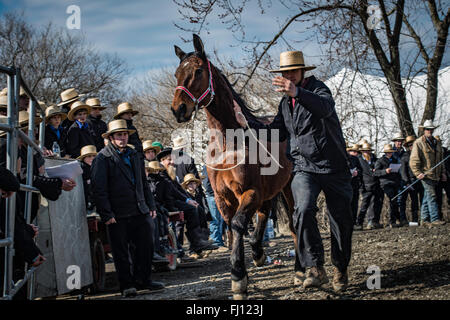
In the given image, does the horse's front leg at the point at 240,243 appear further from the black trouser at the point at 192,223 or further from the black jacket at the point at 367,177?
the black jacket at the point at 367,177

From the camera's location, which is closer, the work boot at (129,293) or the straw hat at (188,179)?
the work boot at (129,293)

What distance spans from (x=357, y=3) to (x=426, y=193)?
194 inches

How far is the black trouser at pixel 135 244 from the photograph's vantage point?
6.82 metres

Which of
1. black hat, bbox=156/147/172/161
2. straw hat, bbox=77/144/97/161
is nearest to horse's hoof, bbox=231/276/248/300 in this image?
straw hat, bbox=77/144/97/161

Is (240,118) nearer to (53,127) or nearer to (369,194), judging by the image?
(53,127)

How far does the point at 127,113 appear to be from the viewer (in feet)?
29.8

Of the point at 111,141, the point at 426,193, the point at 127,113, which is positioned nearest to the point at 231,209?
the point at 111,141

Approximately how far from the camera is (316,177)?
17.5 ft

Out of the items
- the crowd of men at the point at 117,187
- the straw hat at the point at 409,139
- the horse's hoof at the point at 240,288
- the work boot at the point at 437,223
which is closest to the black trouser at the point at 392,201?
the straw hat at the point at 409,139

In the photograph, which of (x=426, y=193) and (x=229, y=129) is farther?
(x=426, y=193)

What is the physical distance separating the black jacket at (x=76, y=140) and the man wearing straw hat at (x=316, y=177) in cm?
424

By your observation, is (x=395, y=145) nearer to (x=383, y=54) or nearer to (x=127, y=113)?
(x=383, y=54)

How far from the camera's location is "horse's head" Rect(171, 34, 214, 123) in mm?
5613

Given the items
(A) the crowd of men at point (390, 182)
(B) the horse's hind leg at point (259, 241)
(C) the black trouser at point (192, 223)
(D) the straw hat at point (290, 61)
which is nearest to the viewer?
(D) the straw hat at point (290, 61)
